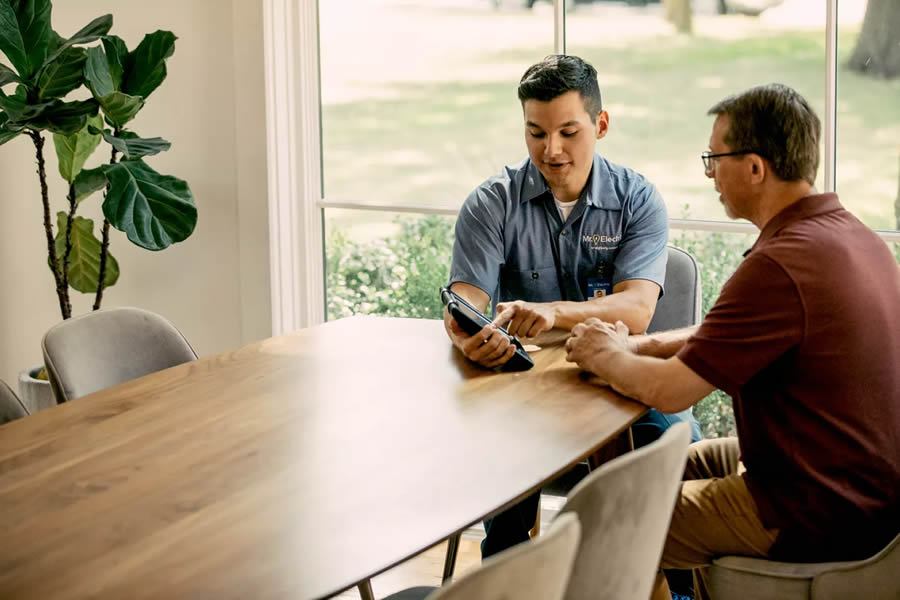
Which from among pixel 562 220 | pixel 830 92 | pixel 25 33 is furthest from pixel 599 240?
pixel 25 33

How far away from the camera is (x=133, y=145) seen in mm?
3928

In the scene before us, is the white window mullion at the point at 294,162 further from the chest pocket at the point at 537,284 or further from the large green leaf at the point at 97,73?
the chest pocket at the point at 537,284

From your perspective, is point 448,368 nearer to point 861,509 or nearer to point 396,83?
point 861,509

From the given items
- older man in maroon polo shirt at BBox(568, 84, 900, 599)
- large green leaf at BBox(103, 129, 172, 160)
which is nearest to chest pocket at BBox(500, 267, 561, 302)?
older man in maroon polo shirt at BBox(568, 84, 900, 599)

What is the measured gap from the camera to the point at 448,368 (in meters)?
2.56

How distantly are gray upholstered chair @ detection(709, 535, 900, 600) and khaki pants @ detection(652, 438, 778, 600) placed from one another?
31mm

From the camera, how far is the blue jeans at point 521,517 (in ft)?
8.97

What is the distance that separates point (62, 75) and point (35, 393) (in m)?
1.21

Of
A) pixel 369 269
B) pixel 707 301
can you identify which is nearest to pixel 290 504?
pixel 707 301

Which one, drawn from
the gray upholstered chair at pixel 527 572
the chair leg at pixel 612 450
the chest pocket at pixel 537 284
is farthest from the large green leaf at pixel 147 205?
the gray upholstered chair at pixel 527 572

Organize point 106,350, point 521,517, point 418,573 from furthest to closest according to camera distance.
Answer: point 418,573
point 106,350
point 521,517

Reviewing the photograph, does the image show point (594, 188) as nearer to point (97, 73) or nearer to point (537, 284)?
point (537, 284)

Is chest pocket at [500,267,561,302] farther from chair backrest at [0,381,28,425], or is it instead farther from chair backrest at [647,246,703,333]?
chair backrest at [0,381,28,425]

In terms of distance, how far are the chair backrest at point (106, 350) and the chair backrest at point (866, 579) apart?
1746 millimetres
